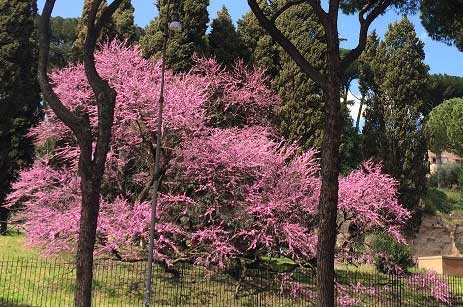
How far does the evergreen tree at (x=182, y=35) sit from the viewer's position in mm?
23328

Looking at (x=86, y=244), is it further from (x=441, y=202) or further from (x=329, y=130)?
(x=441, y=202)

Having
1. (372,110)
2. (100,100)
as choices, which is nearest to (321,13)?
(100,100)

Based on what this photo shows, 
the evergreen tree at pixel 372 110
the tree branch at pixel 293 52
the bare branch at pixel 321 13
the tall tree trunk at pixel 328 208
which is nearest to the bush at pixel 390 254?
the evergreen tree at pixel 372 110

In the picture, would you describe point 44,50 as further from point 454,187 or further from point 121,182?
point 454,187

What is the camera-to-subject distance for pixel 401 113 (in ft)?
83.3

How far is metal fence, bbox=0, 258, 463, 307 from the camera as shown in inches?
590

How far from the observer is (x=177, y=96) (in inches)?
688

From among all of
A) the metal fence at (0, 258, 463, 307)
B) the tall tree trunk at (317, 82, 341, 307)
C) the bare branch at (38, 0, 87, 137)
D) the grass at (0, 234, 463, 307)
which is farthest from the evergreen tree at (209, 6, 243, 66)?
the tall tree trunk at (317, 82, 341, 307)

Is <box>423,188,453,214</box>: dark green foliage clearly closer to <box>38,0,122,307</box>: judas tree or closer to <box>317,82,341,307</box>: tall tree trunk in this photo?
<box>317,82,341,307</box>: tall tree trunk

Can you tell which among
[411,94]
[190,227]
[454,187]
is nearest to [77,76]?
[190,227]

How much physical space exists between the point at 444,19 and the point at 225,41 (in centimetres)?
1375

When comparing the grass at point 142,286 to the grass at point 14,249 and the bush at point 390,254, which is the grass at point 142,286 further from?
the bush at point 390,254

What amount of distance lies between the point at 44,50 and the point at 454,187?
1726 inches

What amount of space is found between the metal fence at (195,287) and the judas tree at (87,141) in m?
6.01
